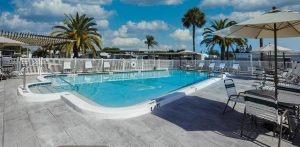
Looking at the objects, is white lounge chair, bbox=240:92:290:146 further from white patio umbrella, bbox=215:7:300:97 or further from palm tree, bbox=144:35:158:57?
palm tree, bbox=144:35:158:57

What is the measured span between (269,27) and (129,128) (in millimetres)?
3587

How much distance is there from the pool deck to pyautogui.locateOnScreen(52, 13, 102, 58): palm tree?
17.7 m

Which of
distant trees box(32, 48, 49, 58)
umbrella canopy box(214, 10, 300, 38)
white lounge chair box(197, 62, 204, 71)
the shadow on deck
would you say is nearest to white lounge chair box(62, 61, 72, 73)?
the shadow on deck

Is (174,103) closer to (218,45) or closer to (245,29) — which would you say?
(245,29)

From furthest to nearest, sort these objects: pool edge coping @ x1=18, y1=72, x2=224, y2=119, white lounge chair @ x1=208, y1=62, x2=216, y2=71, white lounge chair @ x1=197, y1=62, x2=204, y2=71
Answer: white lounge chair @ x1=197, y1=62, x2=204, y2=71, white lounge chair @ x1=208, y1=62, x2=216, y2=71, pool edge coping @ x1=18, y1=72, x2=224, y2=119

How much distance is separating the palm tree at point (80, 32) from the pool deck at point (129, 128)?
17695 mm

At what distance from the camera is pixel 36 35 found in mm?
13492

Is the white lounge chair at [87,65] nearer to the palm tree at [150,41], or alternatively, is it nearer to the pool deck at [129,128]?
the pool deck at [129,128]

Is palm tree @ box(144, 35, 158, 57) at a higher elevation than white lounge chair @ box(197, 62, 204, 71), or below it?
higher

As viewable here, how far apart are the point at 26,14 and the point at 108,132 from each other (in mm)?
21836

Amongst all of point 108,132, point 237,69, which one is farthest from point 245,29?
point 237,69

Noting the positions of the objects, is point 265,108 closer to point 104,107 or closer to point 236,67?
point 104,107

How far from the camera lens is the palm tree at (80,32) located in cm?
2145

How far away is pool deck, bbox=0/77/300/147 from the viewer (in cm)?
303
